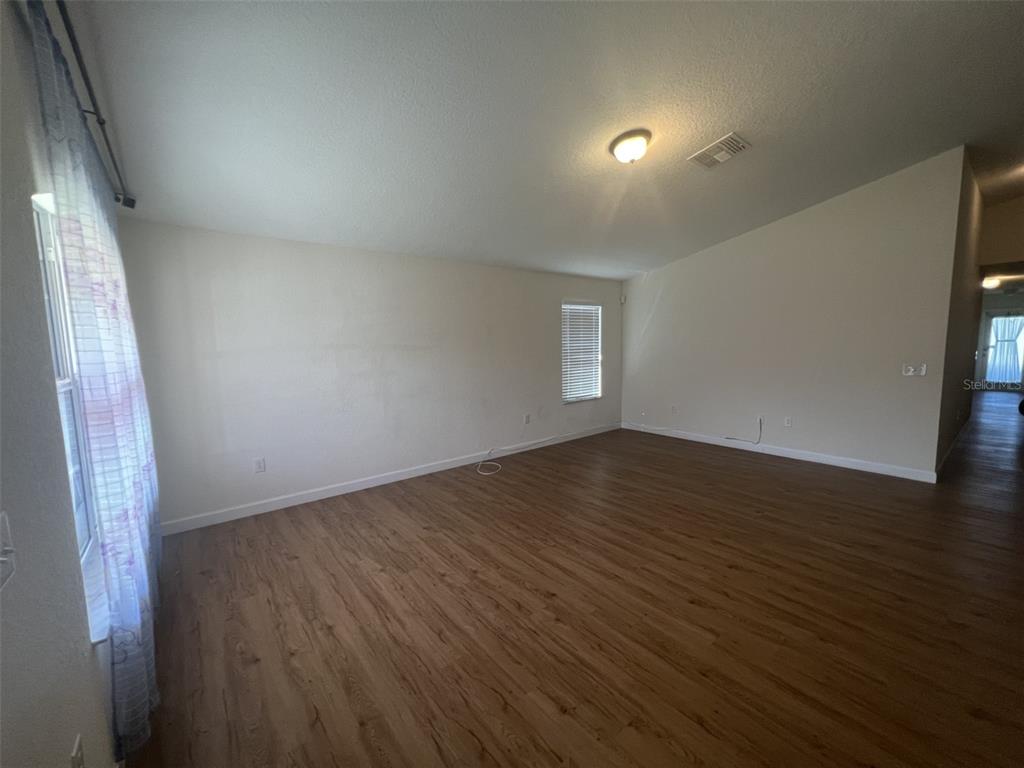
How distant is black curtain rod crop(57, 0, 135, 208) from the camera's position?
135 cm

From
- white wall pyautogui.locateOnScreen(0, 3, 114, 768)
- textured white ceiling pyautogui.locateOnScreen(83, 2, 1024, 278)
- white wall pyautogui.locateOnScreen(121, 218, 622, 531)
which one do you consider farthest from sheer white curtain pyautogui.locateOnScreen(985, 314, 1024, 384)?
white wall pyautogui.locateOnScreen(0, 3, 114, 768)

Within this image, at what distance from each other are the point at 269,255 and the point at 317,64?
188 cm

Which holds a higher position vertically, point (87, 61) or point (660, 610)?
point (87, 61)

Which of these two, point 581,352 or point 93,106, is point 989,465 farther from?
point 93,106

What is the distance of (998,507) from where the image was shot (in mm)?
3145

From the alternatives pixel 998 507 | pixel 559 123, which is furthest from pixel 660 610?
pixel 998 507

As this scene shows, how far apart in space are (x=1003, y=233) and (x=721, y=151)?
545 cm

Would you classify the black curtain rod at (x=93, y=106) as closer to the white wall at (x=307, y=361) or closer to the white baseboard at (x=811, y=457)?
the white wall at (x=307, y=361)

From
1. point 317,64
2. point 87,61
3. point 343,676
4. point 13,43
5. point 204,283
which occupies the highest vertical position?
point 317,64

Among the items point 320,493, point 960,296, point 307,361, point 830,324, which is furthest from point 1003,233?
point 320,493

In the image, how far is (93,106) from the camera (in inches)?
68.1

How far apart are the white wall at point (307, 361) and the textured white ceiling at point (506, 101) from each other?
12.9 inches

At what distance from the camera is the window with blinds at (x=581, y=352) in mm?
5605

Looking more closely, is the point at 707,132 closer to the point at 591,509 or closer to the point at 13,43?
the point at 591,509
